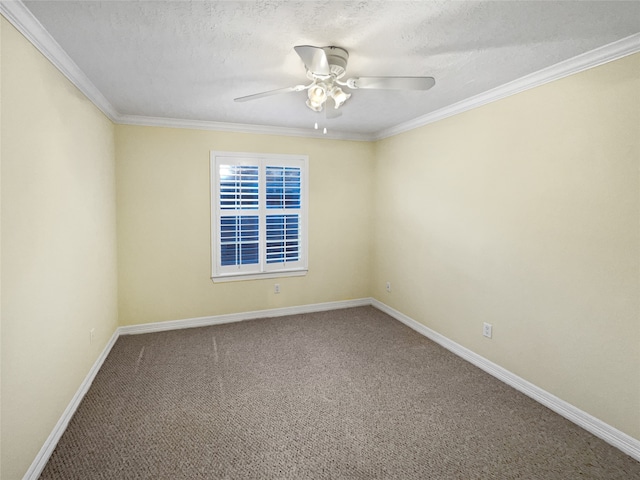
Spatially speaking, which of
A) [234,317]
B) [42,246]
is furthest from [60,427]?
[234,317]

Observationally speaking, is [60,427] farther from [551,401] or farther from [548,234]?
[548,234]

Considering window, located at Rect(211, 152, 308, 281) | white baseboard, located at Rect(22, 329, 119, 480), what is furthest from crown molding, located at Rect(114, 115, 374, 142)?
white baseboard, located at Rect(22, 329, 119, 480)

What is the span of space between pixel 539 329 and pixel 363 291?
2.52 m

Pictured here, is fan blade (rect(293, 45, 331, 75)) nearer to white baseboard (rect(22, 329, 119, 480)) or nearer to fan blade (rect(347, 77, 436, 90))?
fan blade (rect(347, 77, 436, 90))

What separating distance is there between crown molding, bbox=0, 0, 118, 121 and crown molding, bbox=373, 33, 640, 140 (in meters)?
3.02

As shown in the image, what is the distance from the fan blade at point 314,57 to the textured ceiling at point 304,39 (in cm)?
18

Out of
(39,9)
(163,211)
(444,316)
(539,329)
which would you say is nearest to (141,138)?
(163,211)

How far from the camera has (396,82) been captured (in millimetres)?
2008

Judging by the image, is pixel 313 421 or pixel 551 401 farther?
pixel 551 401

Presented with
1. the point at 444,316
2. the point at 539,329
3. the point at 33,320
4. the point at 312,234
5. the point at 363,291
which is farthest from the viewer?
the point at 363,291

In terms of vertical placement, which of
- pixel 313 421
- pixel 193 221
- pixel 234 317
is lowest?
pixel 313 421

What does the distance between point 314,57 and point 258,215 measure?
8.78ft

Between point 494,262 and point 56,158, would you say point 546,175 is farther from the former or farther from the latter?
point 56,158

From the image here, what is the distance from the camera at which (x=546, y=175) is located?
8.10ft
